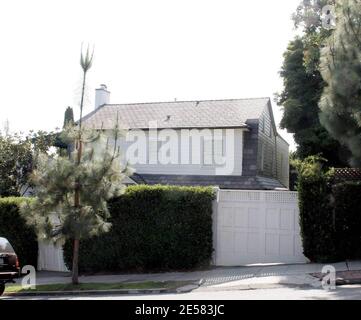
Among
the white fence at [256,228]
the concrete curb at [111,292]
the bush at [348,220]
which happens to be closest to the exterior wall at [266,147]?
the white fence at [256,228]

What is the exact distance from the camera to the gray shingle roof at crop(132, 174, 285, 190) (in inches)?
869

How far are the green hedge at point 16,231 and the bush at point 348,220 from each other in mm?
10170

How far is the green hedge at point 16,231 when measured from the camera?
1783 cm

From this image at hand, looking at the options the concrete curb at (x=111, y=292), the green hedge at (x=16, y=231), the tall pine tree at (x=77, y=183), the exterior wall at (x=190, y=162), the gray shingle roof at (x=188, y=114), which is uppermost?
the gray shingle roof at (x=188, y=114)

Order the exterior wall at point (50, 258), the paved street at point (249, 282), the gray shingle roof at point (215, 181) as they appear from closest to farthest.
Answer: the paved street at point (249, 282), the exterior wall at point (50, 258), the gray shingle roof at point (215, 181)

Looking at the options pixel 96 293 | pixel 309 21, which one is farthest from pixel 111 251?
pixel 309 21

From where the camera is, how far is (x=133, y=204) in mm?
15945

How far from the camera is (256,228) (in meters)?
15.8

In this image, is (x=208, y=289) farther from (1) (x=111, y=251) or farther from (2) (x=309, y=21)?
(2) (x=309, y=21)

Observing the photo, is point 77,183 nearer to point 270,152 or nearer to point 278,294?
point 278,294

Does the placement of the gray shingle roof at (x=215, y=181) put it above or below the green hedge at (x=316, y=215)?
above

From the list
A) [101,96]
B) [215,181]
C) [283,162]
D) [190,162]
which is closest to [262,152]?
[215,181]

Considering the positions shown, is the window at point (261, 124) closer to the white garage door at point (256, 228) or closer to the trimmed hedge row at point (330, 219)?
the white garage door at point (256, 228)
